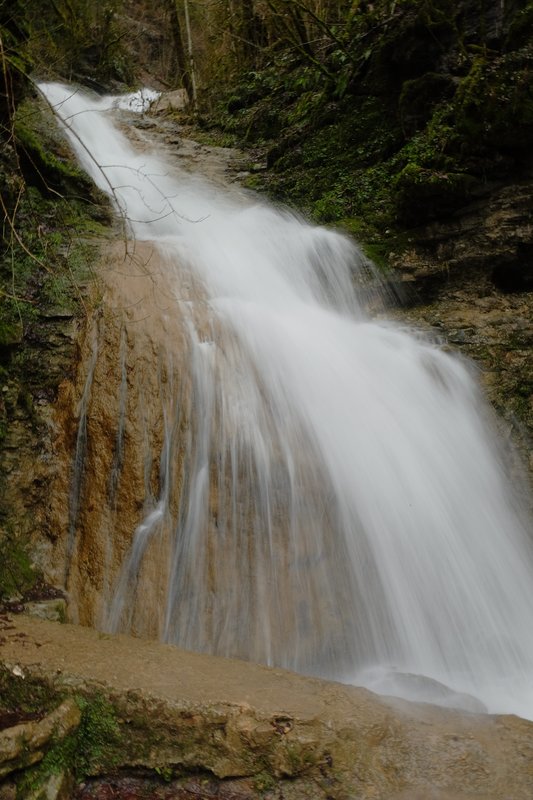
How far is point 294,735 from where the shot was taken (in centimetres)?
219

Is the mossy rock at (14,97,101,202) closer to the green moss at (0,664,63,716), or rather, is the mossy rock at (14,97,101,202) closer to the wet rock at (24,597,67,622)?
the wet rock at (24,597,67,622)

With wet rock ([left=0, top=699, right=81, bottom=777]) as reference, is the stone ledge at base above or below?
below

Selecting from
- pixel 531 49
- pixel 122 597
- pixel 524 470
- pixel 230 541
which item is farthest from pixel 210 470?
pixel 531 49

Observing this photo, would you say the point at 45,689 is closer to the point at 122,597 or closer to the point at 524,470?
the point at 122,597

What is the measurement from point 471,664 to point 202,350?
3202mm

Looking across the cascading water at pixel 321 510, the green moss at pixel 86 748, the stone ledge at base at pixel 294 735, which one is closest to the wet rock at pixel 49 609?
the cascading water at pixel 321 510

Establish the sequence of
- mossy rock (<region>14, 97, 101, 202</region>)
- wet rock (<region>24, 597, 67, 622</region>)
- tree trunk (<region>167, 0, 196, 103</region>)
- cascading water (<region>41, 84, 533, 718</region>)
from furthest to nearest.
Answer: tree trunk (<region>167, 0, 196, 103</region>)
mossy rock (<region>14, 97, 101, 202</region>)
cascading water (<region>41, 84, 533, 718</region>)
wet rock (<region>24, 597, 67, 622</region>)

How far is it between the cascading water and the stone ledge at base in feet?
2.83

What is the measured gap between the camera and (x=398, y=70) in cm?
833

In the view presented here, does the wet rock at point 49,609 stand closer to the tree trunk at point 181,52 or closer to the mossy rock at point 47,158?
the mossy rock at point 47,158

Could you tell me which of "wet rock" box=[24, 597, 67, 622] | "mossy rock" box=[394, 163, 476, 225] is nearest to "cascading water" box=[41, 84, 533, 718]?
"wet rock" box=[24, 597, 67, 622]

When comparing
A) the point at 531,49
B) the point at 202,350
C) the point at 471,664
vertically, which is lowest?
the point at 471,664

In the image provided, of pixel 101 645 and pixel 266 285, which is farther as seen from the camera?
pixel 266 285

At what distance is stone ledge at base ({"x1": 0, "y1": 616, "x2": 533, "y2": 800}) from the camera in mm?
2102
